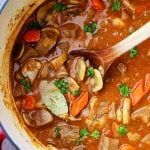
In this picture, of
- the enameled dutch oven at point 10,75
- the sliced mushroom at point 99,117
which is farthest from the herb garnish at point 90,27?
the sliced mushroom at point 99,117

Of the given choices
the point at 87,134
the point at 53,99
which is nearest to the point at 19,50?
the point at 53,99

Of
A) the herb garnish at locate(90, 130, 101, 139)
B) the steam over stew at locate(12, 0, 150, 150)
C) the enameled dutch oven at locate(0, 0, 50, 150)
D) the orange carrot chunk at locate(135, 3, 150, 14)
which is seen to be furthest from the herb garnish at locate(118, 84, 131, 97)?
the enameled dutch oven at locate(0, 0, 50, 150)

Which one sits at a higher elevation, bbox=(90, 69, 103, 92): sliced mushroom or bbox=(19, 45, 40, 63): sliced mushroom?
bbox=(19, 45, 40, 63): sliced mushroom

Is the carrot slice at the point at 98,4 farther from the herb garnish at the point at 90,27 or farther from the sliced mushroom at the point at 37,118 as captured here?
the sliced mushroom at the point at 37,118

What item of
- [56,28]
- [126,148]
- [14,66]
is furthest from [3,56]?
[126,148]

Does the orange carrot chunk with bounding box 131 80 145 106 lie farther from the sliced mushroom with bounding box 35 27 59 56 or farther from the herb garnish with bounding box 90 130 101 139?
the sliced mushroom with bounding box 35 27 59 56

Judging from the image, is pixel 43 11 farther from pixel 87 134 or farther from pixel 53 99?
pixel 87 134
